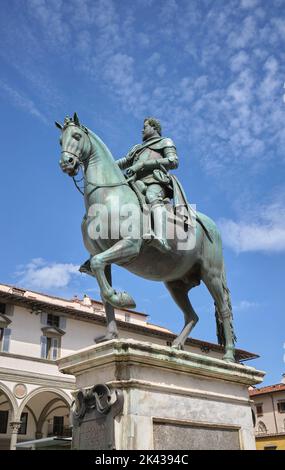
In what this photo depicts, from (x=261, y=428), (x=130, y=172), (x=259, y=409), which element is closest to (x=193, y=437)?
(x=130, y=172)

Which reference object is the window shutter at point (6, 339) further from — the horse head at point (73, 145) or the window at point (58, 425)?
the horse head at point (73, 145)

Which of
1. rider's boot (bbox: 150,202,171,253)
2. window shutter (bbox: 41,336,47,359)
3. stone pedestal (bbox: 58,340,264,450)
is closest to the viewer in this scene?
stone pedestal (bbox: 58,340,264,450)

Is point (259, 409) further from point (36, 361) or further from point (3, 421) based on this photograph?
point (3, 421)

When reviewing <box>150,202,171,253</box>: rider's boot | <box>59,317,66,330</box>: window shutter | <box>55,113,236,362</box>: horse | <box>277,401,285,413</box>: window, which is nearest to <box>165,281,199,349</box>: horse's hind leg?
<box>55,113,236,362</box>: horse

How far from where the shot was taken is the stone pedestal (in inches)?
192

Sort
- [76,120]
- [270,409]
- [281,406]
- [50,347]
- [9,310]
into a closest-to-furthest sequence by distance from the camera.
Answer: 1. [76,120]
2. [9,310]
3. [50,347]
4. [281,406]
5. [270,409]

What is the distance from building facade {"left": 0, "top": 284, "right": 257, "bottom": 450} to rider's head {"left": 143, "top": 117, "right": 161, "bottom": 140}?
22.9 metres

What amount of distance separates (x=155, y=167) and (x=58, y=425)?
28216 mm

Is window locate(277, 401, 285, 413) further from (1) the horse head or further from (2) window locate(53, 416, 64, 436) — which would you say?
(1) the horse head

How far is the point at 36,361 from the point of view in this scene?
2897 cm

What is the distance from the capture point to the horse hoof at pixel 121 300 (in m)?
5.59

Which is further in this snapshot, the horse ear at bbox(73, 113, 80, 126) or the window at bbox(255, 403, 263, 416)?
the window at bbox(255, 403, 263, 416)

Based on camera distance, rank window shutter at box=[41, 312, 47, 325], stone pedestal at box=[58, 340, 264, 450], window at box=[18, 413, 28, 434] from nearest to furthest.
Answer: stone pedestal at box=[58, 340, 264, 450], window at box=[18, 413, 28, 434], window shutter at box=[41, 312, 47, 325]

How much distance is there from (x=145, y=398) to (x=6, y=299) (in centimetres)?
2516
